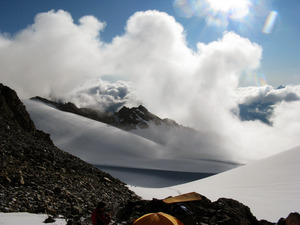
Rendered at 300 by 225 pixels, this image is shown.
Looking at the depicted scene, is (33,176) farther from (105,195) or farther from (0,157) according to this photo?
(105,195)

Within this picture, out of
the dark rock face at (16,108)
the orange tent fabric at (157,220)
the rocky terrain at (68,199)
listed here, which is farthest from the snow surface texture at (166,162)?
the dark rock face at (16,108)

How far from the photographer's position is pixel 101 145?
13900 centimetres

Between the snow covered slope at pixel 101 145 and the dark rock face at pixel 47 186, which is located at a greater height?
the snow covered slope at pixel 101 145

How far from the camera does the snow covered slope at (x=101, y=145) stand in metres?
118

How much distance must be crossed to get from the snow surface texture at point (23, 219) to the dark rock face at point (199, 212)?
123 inches

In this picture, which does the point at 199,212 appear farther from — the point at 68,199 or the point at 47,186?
the point at 47,186

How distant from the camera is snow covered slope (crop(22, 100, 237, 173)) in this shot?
11794 centimetres

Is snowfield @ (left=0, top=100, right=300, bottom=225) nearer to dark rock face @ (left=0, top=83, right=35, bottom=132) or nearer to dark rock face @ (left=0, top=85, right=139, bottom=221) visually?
dark rock face @ (left=0, top=85, right=139, bottom=221)

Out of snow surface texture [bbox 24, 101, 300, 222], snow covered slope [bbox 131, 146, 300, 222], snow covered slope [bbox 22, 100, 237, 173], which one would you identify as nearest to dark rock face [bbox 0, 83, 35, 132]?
snow surface texture [bbox 24, 101, 300, 222]

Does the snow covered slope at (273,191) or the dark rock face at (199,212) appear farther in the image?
the snow covered slope at (273,191)

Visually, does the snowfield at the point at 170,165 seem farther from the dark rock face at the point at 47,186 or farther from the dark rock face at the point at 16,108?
the dark rock face at the point at 16,108

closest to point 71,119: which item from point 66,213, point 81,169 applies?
point 81,169

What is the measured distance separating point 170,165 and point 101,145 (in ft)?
132

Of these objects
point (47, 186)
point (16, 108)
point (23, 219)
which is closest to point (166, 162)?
point (16, 108)
